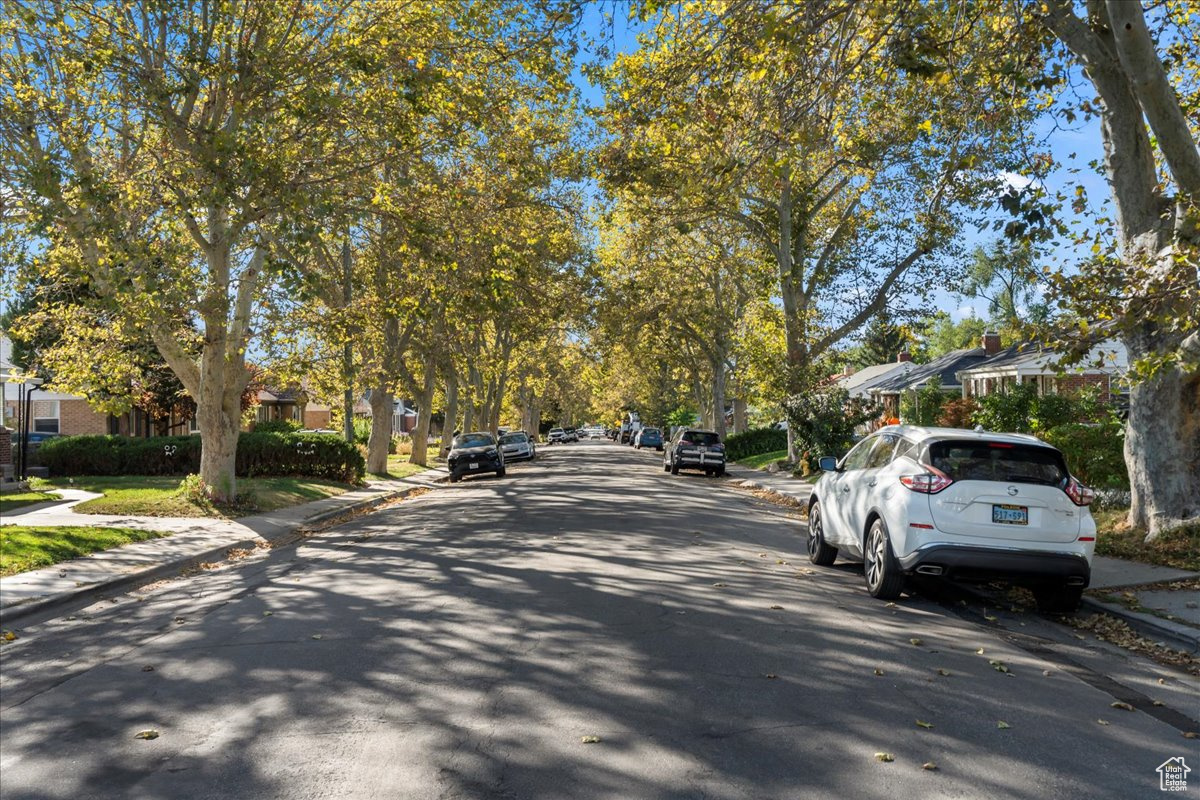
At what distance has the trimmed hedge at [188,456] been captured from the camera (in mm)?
27031

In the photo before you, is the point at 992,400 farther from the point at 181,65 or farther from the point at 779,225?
the point at 181,65

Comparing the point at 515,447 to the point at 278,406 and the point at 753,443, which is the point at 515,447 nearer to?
the point at 753,443

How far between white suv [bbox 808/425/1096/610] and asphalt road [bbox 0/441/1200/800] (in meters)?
0.49

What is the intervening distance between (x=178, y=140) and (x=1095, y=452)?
16.2 m

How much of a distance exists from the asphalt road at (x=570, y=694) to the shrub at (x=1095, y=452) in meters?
7.66

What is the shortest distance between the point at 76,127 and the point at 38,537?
6.69m

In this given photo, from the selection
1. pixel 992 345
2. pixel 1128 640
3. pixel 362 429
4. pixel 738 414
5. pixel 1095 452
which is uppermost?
pixel 992 345

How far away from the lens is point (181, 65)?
15.1m

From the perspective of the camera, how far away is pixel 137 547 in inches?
525

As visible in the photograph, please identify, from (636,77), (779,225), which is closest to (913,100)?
(636,77)

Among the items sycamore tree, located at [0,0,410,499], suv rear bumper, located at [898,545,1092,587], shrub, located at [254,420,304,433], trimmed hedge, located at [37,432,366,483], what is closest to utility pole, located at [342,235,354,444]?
trimmed hedge, located at [37,432,366,483]

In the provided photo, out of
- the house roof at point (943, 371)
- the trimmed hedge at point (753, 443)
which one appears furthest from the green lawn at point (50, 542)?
the house roof at point (943, 371)

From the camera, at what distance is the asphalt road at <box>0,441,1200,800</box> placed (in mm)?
4703

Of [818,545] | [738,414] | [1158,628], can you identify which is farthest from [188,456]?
[738,414]
